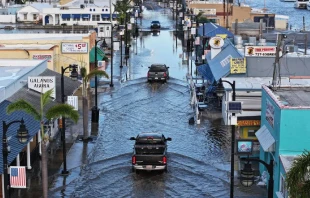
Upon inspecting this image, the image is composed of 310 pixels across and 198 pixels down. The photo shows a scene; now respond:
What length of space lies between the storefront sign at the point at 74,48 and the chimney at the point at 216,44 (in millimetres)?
10434

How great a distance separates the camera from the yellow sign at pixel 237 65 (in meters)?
42.1

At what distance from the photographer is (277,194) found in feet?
82.1

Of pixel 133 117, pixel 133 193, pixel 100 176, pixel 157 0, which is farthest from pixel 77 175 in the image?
pixel 157 0

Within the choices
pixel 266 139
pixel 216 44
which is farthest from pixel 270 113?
pixel 216 44

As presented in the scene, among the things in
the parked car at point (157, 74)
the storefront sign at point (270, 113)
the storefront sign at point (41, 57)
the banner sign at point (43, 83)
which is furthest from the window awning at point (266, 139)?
the parked car at point (157, 74)

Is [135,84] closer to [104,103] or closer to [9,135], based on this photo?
[104,103]

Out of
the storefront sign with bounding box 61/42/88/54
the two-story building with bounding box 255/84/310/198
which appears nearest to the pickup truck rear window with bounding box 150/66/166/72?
the storefront sign with bounding box 61/42/88/54

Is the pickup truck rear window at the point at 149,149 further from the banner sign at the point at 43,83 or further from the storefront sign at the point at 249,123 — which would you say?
the banner sign at the point at 43,83

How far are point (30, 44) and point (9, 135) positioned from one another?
87.7 ft

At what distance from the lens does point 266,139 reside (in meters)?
27.4

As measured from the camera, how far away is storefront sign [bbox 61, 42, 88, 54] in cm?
5359

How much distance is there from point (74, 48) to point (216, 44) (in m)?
11.4

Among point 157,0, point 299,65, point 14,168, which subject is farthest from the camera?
point 157,0

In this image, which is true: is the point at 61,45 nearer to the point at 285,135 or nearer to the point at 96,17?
the point at 285,135
